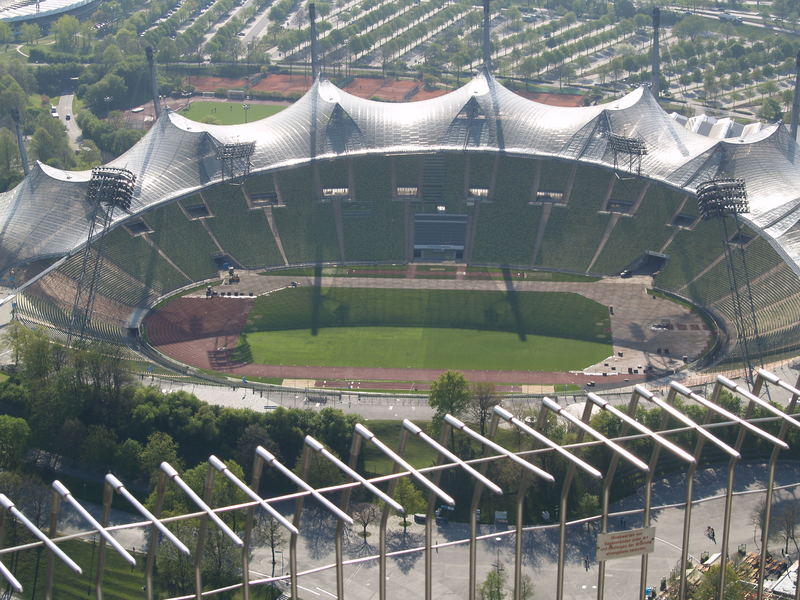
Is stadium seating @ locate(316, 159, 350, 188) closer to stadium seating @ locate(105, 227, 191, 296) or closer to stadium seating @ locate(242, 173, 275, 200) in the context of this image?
stadium seating @ locate(242, 173, 275, 200)

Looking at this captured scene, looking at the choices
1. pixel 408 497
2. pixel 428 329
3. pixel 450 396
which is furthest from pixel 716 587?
pixel 428 329

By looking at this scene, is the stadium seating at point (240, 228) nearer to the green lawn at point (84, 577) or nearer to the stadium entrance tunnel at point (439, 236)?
the stadium entrance tunnel at point (439, 236)

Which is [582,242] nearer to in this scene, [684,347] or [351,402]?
[684,347]

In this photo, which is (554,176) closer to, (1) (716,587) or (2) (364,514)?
(2) (364,514)

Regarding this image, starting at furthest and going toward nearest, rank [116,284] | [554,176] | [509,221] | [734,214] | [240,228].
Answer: [554,176], [509,221], [240,228], [116,284], [734,214]

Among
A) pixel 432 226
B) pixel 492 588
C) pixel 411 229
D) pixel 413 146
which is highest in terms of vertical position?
pixel 413 146

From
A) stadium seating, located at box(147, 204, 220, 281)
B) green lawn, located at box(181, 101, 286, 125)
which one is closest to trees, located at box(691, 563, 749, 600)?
stadium seating, located at box(147, 204, 220, 281)
